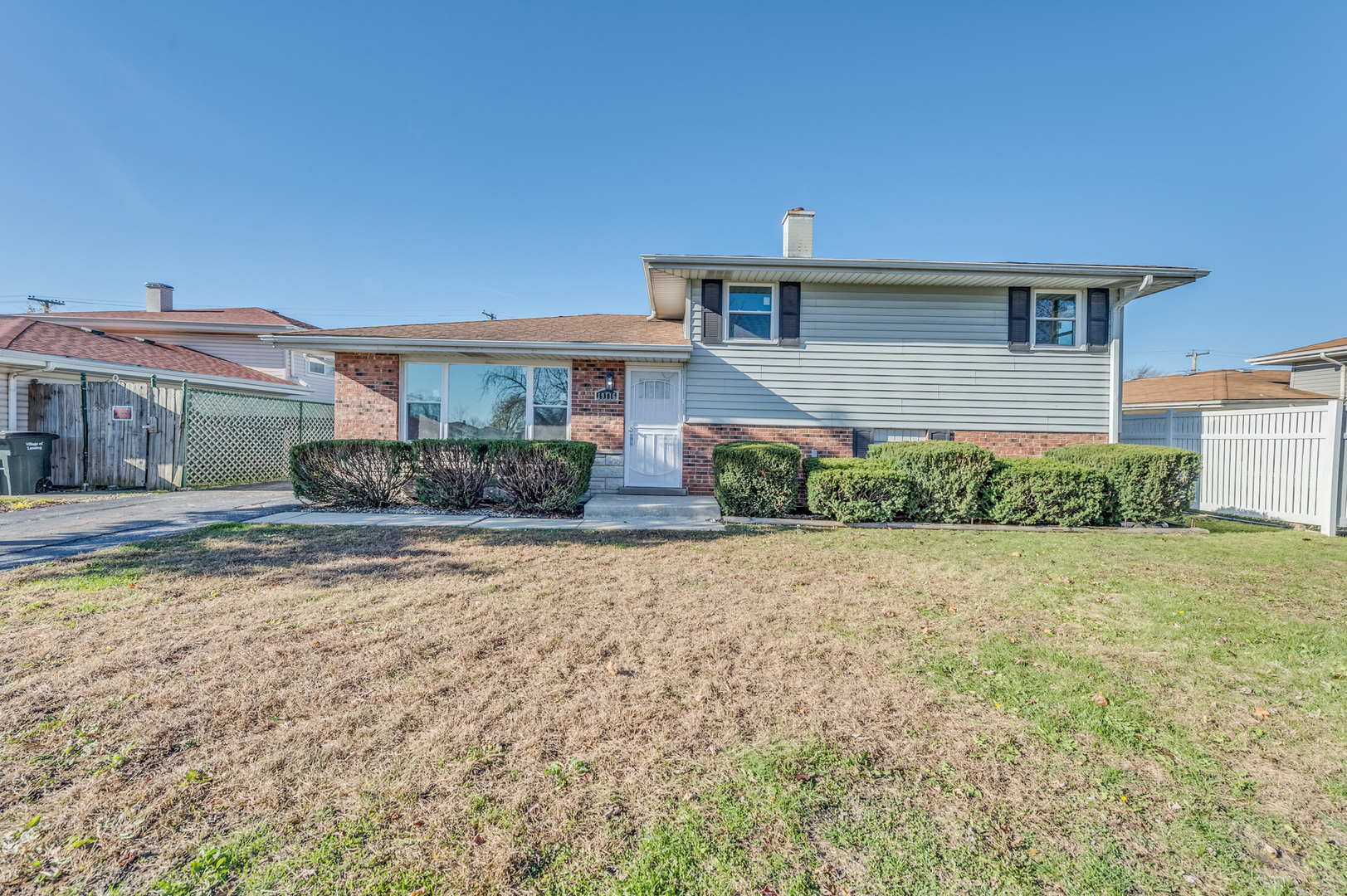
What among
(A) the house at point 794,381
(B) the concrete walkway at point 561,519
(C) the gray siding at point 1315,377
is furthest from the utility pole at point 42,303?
(C) the gray siding at point 1315,377

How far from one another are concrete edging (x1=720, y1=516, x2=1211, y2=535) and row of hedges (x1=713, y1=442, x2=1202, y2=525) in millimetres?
94

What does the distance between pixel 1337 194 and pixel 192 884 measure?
29309 millimetres

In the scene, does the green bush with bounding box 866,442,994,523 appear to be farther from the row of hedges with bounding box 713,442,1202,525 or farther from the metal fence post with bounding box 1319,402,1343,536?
the metal fence post with bounding box 1319,402,1343,536

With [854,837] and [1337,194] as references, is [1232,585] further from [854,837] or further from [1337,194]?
[1337,194]

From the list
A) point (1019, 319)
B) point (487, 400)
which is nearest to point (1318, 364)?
point (1019, 319)

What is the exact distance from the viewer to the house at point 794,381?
1009 cm

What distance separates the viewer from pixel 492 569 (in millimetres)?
4879

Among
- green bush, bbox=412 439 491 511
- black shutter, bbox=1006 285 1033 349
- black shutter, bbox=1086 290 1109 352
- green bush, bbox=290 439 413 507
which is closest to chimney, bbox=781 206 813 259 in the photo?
black shutter, bbox=1006 285 1033 349

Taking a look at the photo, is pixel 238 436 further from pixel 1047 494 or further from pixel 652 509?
pixel 1047 494

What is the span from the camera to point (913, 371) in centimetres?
1023

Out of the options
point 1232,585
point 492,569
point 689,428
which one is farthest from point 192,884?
point 689,428

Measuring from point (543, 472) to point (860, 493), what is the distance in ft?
14.5

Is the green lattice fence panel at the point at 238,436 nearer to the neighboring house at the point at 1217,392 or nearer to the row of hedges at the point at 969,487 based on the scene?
the row of hedges at the point at 969,487

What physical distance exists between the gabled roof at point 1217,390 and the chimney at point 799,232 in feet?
43.2
